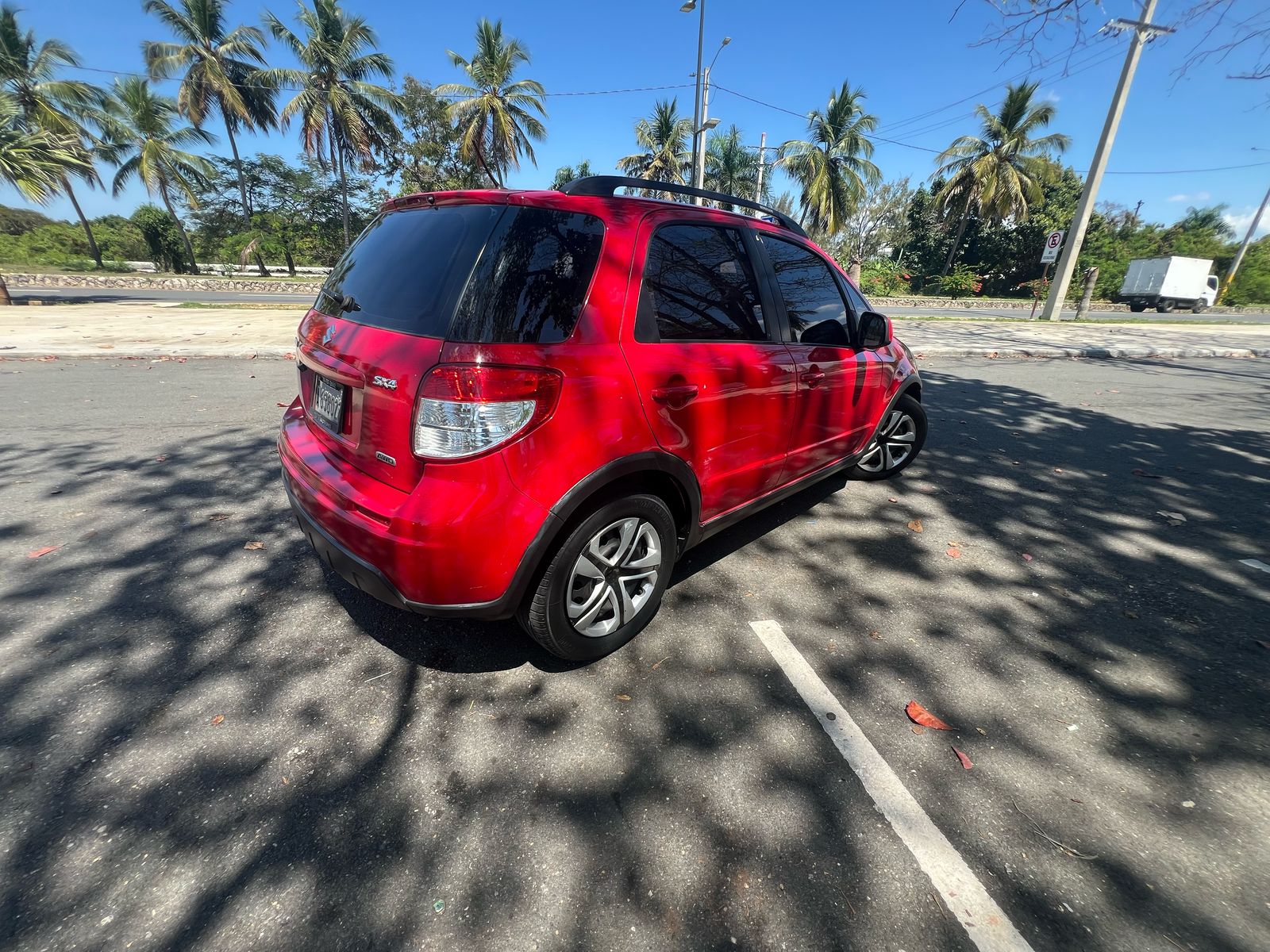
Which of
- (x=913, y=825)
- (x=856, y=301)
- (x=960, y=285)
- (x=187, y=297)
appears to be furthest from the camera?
(x=960, y=285)

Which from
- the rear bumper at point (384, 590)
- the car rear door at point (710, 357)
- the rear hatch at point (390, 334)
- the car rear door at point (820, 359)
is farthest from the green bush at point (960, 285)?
the rear bumper at point (384, 590)

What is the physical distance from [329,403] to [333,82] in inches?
1308

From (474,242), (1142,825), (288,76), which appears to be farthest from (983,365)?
(288,76)

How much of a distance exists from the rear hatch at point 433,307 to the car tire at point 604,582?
2.00 feet

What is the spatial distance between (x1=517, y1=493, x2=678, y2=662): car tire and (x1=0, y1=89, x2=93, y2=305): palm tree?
61.4ft

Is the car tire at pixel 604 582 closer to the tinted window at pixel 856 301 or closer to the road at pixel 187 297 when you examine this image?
the tinted window at pixel 856 301

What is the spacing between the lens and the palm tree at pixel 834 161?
A: 26891 millimetres

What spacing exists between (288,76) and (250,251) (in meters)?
9.76

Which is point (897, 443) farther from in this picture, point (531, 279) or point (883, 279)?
point (883, 279)

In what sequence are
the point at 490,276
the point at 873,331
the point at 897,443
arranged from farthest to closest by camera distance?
1. the point at 897,443
2. the point at 873,331
3. the point at 490,276

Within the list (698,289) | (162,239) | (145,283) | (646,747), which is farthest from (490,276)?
(162,239)

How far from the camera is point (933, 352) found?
10.8 metres

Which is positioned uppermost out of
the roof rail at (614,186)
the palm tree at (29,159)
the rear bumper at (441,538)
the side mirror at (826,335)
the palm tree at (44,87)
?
the palm tree at (44,87)

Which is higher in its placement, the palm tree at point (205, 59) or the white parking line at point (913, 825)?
the palm tree at point (205, 59)
